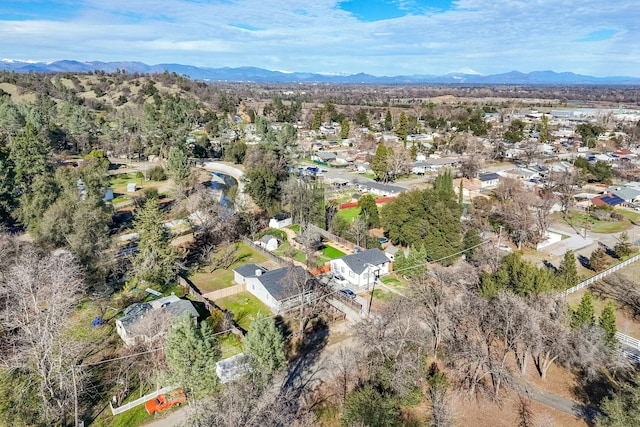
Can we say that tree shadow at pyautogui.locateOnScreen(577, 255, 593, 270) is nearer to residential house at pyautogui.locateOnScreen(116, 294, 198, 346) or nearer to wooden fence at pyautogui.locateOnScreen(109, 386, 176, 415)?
residential house at pyautogui.locateOnScreen(116, 294, 198, 346)

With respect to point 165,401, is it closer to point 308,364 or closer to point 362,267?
point 308,364

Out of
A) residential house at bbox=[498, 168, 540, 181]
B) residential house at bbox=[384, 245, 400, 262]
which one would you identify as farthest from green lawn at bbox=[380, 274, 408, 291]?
residential house at bbox=[498, 168, 540, 181]

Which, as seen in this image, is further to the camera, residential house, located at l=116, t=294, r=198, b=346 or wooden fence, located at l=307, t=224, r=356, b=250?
wooden fence, located at l=307, t=224, r=356, b=250

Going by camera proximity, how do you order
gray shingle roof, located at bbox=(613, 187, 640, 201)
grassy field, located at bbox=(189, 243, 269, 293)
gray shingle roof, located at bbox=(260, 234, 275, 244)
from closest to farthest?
grassy field, located at bbox=(189, 243, 269, 293)
gray shingle roof, located at bbox=(260, 234, 275, 244)
gray shingle roof, located at bbox=(613, 187, 640, 201)

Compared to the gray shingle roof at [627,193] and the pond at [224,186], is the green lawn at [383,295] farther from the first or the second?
the gray shingle roof at [627,193]

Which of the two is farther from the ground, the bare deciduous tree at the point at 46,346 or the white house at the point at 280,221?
the bare deciduous tree at the point at 46,346

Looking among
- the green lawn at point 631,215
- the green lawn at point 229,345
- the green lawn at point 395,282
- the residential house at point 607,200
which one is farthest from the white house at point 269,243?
the green lawn at point 631,215
